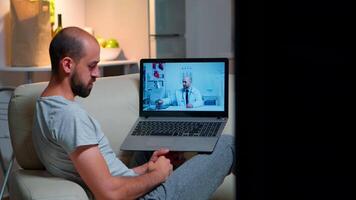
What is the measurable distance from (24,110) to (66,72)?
0.79 feet

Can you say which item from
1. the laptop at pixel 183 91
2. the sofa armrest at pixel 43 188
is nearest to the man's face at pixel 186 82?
the laptop at pixel 183 91

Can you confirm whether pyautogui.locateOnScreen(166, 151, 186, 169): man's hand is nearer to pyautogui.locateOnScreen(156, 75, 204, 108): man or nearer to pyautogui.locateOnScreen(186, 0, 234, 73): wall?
pyautogui.locateOnScreen(156, 75, 204, 108): man

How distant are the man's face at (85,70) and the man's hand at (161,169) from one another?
0.33 m

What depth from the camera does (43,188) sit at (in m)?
1.54

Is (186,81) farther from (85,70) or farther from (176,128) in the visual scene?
(85,70)

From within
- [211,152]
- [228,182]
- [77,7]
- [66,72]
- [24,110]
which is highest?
[77,7]

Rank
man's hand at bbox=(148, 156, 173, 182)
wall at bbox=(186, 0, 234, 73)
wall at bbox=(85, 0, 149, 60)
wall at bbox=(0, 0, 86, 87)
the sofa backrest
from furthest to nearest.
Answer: wall at bbox=(85, 0, 149, 60) → wall at bbox=(186, 0, 234, 73) → wall at bbox=(0, 0, 86, 87) → the sofa backrest → man's hand at bbox=(148, 156, 173, 182)

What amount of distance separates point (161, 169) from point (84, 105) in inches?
18.7

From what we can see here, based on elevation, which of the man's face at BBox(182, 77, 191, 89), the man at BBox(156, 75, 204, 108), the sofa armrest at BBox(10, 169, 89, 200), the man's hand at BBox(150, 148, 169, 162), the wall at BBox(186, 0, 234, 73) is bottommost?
the sofa armrest at BBox(10, 169, 89, 200)

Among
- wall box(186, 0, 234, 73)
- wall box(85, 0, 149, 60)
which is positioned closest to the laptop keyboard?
wall box(186, 0, 234, 73)

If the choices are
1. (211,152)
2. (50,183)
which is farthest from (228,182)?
(50,183)

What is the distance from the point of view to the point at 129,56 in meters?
3.53

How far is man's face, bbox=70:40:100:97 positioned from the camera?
1.71m
